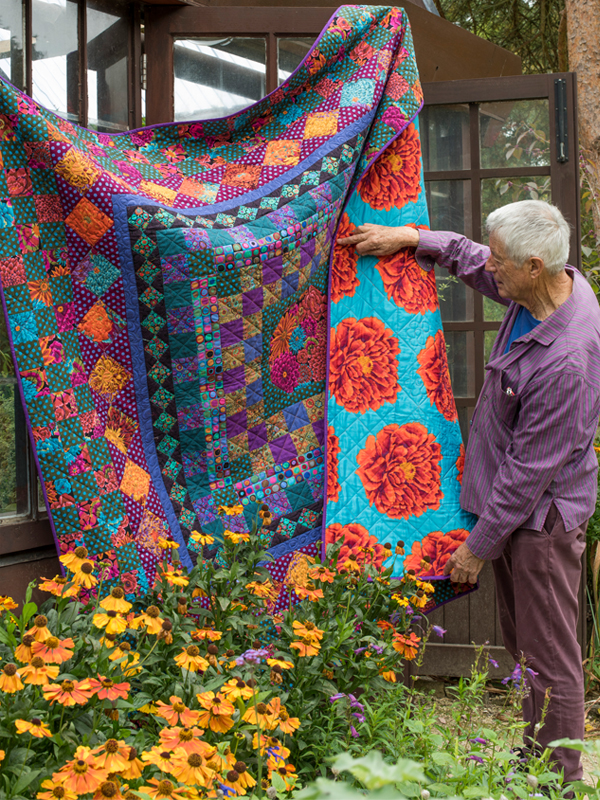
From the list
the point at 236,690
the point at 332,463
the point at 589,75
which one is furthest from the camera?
the point at 589,75

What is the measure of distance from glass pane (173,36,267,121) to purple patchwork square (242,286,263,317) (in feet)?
2.72

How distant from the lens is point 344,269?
224 cm

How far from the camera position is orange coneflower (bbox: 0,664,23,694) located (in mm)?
1046

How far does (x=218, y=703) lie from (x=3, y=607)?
1.81ft

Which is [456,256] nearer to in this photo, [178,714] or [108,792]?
[178,714]

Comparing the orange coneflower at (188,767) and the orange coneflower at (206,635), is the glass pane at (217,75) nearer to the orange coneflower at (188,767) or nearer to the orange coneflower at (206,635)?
the orange coneflower at (206,635)

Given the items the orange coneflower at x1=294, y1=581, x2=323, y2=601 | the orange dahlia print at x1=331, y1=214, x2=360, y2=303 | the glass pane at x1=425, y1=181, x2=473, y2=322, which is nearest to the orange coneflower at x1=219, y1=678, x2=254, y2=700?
the orange coneflower at x1=294, y1=581, x2=323, y2=601

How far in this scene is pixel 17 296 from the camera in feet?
5.71

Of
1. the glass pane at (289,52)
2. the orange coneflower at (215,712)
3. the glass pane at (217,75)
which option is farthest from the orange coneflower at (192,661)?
the glass pane at (289,52)

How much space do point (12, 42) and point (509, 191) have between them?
6.31 feet

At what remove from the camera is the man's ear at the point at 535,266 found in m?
1.97

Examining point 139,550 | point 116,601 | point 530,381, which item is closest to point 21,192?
point 139,550

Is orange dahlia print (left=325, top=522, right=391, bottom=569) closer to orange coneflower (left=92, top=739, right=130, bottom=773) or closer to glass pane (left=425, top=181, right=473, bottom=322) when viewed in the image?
orange coneflower (left=92, top=739, right=130, bottom=773)

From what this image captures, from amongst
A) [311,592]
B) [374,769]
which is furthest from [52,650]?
[374,769]
